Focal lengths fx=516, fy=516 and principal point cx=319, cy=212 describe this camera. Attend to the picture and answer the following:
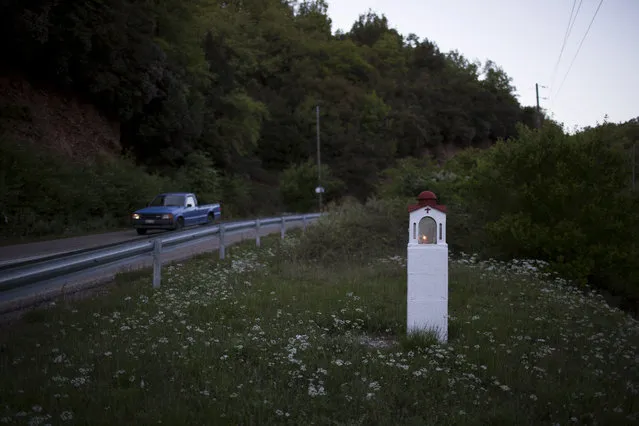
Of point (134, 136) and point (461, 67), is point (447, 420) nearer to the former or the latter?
point (134, 136)

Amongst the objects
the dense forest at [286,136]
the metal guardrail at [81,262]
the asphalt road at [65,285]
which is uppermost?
the dense forest at [286,136]

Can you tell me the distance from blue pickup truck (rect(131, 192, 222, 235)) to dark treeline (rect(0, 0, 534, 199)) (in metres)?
9.93

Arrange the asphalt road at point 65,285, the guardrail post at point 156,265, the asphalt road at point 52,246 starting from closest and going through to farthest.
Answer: the asphalt road at point 65,285, the guardrail post at point 156,265, the asphalt road at point 52,246

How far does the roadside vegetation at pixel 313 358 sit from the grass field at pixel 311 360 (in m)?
0.02

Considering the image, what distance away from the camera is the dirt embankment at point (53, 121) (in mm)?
23953

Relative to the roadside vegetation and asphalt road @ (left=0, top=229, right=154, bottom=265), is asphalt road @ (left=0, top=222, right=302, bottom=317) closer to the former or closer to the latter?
the roadside vegetation

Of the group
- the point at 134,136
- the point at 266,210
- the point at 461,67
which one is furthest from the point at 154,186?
the point at 461,67

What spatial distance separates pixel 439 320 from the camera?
21.3 ft

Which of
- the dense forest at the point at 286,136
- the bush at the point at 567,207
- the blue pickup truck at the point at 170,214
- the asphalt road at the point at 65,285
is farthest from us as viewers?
the blue pickup truck at the point at 170,214

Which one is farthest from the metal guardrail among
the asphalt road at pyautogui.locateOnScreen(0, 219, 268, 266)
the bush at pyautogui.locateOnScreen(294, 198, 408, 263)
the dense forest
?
the dense forest

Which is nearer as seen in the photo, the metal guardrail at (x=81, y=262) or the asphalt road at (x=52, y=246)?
the metal guardrail at (x=81, y=262)

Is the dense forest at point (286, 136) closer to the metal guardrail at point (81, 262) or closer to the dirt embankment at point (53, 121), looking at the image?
the dirt embankment at point (53, 121)

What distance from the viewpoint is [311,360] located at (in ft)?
18.0

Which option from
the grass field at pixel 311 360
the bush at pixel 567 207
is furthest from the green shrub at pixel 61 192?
the bush at pixel 567 207
